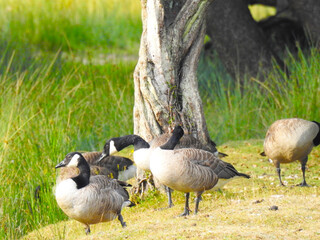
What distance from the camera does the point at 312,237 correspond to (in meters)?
5.78

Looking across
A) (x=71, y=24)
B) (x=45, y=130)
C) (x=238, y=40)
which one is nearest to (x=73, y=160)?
(x=45, y=130)

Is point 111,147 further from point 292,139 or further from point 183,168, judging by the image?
point 292,139

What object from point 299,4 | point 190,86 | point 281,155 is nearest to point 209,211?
point 281,155

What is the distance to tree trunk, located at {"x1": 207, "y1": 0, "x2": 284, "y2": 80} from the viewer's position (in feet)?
45.5

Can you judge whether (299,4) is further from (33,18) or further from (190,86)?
(33,18)

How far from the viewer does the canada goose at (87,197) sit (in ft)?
22.4

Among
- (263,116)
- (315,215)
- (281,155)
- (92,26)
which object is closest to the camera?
(315,215)

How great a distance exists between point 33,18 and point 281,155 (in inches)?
514

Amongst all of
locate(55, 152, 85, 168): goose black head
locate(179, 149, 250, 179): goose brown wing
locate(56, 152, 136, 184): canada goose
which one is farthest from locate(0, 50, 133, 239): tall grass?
locate(179, 149, 250, 179): goose brown wing

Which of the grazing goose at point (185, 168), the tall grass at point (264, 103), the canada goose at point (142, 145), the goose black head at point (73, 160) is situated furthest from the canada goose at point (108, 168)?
the tall grass at point (264, 103)

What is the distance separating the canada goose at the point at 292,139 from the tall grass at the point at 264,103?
9.60 feet

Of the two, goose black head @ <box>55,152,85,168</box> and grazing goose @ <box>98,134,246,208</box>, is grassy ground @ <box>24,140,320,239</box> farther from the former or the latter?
goose black head @ <box>55,152,85,168</box>

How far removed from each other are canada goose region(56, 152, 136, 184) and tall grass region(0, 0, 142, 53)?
338 inches

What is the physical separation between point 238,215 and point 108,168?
10.3 ft
